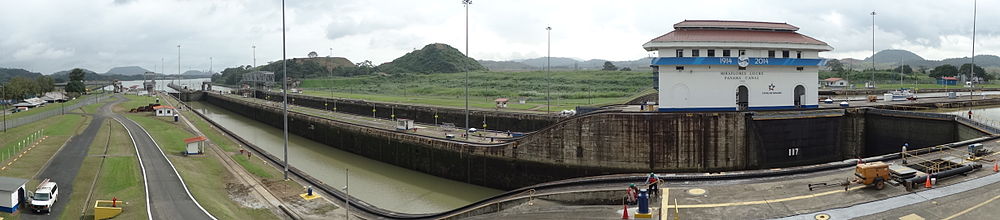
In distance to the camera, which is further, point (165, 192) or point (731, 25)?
point (731, 25)

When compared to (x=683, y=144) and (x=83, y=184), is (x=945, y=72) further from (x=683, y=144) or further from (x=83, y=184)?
(x=83, y=184)

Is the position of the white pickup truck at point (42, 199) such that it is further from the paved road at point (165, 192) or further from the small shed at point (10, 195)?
the paved road at point (165, 192)

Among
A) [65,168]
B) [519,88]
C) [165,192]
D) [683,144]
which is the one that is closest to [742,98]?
[683,144]

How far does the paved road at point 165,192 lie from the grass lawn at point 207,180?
1.40ft

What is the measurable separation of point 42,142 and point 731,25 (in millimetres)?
48099

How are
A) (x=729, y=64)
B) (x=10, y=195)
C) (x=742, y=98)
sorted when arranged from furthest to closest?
(x=742, y=98) → (x=729, y=64) → (x=10, y=195)

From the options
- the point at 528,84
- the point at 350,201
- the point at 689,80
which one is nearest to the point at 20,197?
the point at 350,201

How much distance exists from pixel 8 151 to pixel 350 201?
2558 centimetres

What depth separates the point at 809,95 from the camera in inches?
1476

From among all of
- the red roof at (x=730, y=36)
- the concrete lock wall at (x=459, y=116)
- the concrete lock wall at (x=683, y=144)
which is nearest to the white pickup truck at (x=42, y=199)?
the concrete lock wall at (x=683, y=144)

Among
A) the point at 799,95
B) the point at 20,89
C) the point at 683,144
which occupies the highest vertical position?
the point at 20,89

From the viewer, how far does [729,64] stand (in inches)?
1357

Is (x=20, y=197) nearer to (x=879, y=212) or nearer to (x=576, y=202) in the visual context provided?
(x=576, y=202)

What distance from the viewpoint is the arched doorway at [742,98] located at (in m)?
36.3
